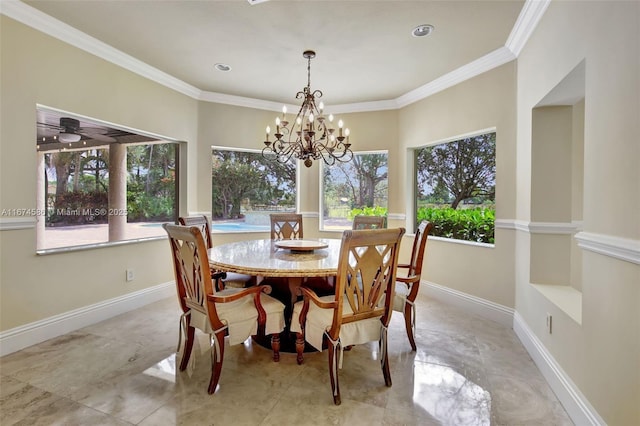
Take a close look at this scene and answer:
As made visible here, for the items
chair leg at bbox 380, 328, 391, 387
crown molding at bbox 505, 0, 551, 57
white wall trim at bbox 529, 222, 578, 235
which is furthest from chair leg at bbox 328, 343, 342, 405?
crown molding at bbox 505, 0, 551, 57

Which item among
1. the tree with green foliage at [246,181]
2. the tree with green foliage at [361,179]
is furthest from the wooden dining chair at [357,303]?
the tree with green foliage at [246,181]

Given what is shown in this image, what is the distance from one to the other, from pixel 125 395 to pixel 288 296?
1243mm

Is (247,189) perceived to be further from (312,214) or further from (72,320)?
(72,320)

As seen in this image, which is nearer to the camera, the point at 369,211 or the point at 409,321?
the point at 409,321

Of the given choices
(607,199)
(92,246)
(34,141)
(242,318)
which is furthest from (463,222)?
(34,141)

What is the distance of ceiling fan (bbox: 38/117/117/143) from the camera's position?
2855mm

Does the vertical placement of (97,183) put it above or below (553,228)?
above

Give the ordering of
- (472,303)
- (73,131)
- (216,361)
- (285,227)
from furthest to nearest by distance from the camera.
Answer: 1. (285,227)
2. (472,303)
3. (73,131)
4. (216,361)

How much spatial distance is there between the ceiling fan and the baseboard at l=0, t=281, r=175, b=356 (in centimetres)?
165

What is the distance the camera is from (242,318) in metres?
2.03

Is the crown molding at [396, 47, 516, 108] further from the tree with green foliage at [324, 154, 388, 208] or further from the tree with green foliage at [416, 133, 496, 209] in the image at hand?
the tree with green foliage at [324, 154, 388, 208]

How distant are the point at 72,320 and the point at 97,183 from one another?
4.45ft

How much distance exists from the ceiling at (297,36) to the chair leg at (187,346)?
8.10 feet

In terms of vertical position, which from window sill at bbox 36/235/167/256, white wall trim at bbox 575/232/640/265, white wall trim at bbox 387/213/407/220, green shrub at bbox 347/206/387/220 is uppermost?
green shrub at bbox 347/206/387/220
